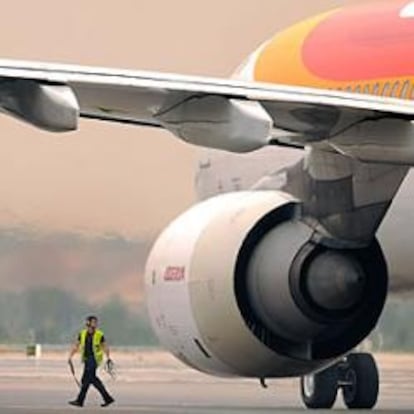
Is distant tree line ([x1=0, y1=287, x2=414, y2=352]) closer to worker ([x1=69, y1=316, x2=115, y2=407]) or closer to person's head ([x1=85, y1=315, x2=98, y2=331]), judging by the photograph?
worker ([x1=69, y1=316, x2=115, y2=407])

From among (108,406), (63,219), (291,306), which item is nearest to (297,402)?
(108,406)

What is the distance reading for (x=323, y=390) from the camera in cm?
2472

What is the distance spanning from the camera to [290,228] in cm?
2042

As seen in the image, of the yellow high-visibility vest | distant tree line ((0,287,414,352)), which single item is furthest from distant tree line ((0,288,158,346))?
the yellow high-visibility vest

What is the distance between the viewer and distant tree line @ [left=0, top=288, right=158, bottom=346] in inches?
1583

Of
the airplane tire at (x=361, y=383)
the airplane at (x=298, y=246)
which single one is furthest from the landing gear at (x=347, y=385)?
the airplane at (x=298, y=246)

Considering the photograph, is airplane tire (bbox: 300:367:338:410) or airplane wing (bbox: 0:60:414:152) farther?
airplane tire (bbox: 300:367:338:410)

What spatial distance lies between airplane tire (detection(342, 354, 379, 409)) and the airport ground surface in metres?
0.26

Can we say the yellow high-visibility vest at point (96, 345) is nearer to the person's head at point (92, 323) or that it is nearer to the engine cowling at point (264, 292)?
the person's head at point (92, 323)

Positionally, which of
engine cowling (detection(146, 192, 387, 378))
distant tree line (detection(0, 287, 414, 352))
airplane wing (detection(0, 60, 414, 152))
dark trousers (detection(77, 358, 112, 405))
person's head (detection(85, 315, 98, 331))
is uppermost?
airplane wing (detection(0, 60, 414, 152))

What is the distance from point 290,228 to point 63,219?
1761 cm

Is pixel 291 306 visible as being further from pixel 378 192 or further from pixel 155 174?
pixel 155 174

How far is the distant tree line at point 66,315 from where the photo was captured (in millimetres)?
40219

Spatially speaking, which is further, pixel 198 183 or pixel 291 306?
pixel 198 183
